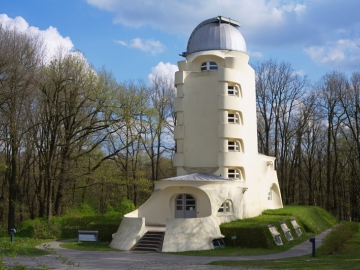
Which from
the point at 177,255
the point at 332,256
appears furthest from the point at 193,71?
the point at 332,256

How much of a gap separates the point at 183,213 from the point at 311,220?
10888 mm

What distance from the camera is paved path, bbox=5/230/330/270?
15.8 m

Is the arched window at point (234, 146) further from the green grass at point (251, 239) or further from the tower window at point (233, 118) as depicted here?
the green grass at point (251, 239)

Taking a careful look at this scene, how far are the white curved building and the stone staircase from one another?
20.9 inches

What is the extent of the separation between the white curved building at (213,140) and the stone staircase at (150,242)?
1.74 ft

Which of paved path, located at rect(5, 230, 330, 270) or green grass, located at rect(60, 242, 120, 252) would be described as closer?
paved path, located at rect(5, 230, 330, 270)

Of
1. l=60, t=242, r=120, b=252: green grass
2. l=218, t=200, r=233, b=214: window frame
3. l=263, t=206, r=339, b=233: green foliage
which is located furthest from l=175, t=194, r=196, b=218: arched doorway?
l=263, t=206, r=339, b=233: green foliage

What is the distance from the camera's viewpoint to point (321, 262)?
15.3 meters

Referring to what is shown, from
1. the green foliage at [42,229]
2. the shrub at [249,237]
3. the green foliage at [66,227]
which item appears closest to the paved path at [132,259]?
the shrub at [249,237]

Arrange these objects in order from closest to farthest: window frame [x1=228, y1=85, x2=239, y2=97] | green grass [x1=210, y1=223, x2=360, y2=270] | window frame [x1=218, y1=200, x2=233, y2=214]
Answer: green grass [x1=210, y1=223, x2=360, y2=270], window frame [x1=218, y1=200, x2=233, y2=214], window frame [x1=228, y1=85, x2=239, y2=97]

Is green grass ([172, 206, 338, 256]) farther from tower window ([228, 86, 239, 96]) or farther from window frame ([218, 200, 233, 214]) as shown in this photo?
tower window ([228, 86, 239, 96])

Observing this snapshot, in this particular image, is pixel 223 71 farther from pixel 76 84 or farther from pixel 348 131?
pixel 348 131

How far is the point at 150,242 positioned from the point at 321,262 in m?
8.92

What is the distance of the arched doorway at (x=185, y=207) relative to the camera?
24.8m
